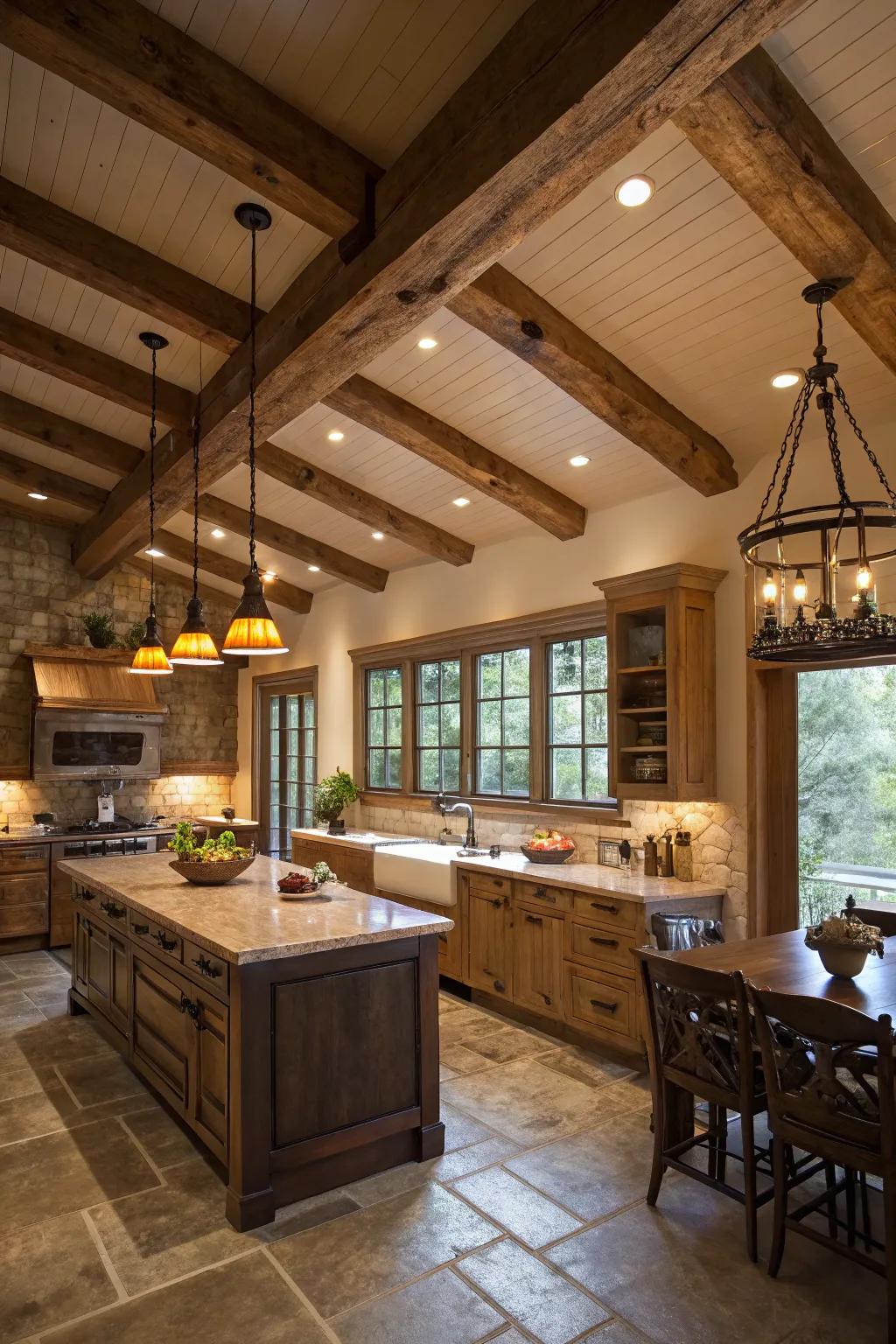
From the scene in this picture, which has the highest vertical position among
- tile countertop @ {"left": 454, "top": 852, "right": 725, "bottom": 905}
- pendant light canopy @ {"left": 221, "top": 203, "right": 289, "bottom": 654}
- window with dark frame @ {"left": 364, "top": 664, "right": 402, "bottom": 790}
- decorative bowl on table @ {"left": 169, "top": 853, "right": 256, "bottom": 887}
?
pendant light canopy @ {"left": 221, "top": 203, "right": 289, "bottom": 654}

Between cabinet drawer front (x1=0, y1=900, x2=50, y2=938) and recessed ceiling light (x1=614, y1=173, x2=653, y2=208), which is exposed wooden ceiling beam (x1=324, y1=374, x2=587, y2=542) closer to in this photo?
recessed ceiling light (x1=614, y1=173, x2=653, y2=208)

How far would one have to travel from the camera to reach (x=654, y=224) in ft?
10.5

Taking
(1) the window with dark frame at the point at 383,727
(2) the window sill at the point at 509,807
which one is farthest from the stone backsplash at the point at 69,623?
(2) the window sill at the point at 509,807

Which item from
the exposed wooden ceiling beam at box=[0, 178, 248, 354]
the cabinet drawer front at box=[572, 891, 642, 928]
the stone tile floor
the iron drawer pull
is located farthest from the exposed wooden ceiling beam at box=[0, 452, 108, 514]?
the cabinet drawer front at box=[572, 891, 642, 928]

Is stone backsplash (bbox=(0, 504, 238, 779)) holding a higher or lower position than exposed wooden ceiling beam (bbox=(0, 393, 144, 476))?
lower

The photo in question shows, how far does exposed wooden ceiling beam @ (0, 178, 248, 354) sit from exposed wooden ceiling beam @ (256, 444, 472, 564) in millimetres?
1203

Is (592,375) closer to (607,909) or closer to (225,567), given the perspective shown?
(607,909)

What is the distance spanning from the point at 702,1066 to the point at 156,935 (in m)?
2.34

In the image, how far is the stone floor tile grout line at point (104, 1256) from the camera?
102 inches

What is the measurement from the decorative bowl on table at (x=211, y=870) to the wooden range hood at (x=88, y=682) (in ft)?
13.4

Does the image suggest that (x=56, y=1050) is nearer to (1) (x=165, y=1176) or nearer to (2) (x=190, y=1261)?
(1) (x=165, y=1176)

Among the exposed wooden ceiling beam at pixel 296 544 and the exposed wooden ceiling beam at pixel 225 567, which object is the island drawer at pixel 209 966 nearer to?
the exposed wooden ceiling beam at pixel 296 544

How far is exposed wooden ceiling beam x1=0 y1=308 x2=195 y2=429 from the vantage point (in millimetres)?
4855

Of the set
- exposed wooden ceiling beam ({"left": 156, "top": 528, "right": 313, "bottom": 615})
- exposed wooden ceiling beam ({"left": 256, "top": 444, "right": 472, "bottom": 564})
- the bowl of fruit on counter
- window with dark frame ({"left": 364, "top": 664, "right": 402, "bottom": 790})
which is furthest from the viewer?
exposed wooden ceiling beam ({"left": 156, "top": 528, "right": 313, "bottom": 615})
